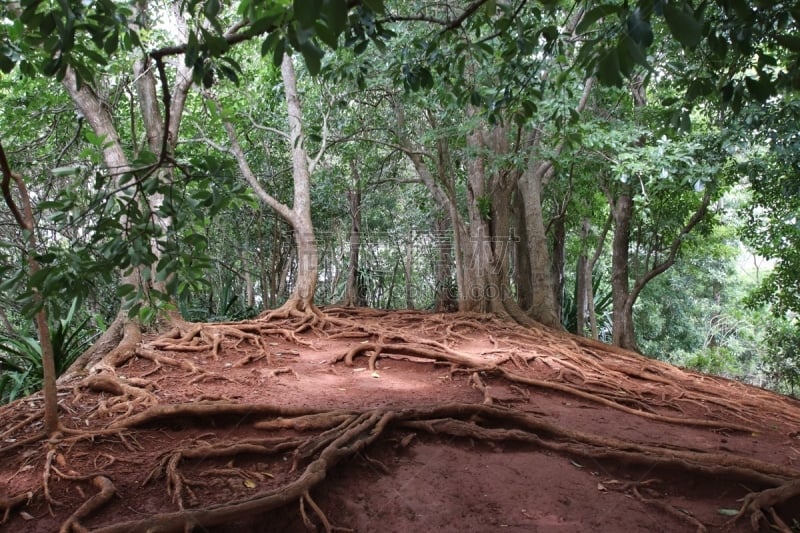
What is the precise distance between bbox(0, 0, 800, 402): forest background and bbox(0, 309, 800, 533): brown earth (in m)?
0.73

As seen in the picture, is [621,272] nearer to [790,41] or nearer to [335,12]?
[790,41]

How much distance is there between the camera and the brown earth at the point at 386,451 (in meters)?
2.41

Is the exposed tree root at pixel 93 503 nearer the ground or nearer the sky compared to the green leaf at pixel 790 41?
nearer the ground

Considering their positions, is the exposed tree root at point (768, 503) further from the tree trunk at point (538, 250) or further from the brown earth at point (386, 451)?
the tree trunk at point (538, 250)

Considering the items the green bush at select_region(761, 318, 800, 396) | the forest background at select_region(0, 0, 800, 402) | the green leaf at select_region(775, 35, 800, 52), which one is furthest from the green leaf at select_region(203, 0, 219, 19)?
the green bush at select_region(761, 318, 800, 396)

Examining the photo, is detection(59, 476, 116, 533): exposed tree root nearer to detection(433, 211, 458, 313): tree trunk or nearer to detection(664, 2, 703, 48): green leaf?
detection(664, 2, 703, 48): green leaf

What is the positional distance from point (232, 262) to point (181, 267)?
9957 millimetres

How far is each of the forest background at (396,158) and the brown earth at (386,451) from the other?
727mm

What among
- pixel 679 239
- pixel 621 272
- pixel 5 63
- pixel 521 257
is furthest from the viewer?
pixel 521 257

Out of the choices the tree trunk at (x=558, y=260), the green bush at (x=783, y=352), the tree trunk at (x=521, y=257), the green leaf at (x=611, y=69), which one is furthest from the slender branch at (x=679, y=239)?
the green leaf at (x=611, y=69)

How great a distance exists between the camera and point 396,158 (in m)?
9.63

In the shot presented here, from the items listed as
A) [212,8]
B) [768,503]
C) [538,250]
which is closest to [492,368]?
[768,503]

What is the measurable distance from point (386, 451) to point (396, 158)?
7.21 meters

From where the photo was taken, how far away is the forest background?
1660mm
